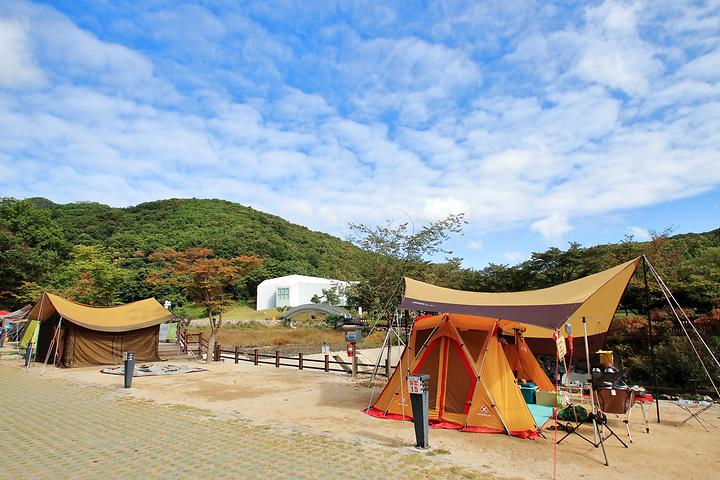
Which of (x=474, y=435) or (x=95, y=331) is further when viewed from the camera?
(x=95, y=331)

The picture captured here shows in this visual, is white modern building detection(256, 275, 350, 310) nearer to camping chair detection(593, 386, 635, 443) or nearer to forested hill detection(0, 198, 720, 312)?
forested hill detection(0, 198, 720, 312)

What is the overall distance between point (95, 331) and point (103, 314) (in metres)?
1.11

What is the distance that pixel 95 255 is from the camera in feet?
96.1

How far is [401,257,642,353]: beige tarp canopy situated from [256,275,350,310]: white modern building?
1681 inches

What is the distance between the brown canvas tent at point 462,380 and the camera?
711 cm

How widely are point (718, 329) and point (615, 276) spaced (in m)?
8.97

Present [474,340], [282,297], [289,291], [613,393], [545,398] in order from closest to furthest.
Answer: [613,393] < [474,340] < [545,398] < [289,291] < [282,297]

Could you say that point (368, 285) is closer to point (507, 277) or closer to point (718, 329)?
point (718, 329)

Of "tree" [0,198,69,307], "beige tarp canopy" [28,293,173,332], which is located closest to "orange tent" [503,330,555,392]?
"beige tarp canopy" [28,293,173,332]

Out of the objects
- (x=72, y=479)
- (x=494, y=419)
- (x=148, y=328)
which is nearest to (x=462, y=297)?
(x=494, y=419)

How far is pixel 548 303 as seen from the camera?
6.61 m

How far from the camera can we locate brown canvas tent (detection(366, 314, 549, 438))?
23.3 feet

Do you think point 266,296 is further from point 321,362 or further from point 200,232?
point 321,362

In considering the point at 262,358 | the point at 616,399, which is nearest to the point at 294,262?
the point at 262,358
